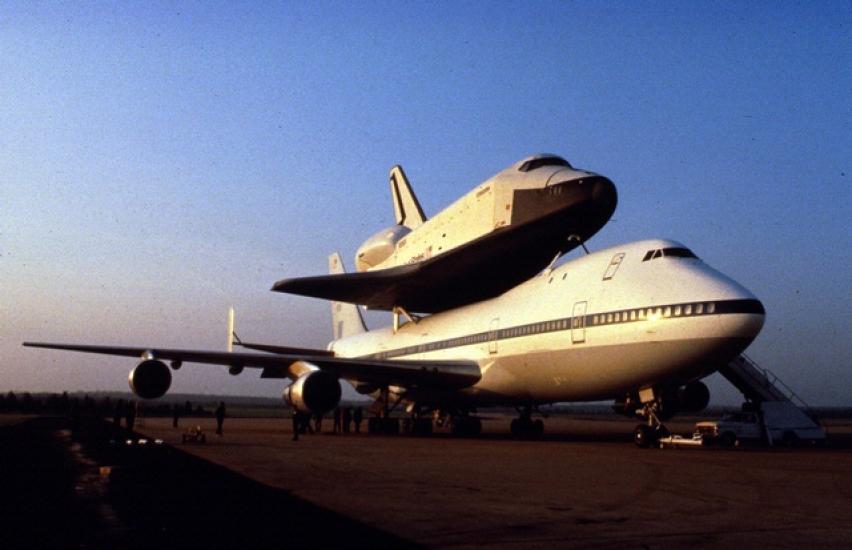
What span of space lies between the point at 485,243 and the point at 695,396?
346 inches

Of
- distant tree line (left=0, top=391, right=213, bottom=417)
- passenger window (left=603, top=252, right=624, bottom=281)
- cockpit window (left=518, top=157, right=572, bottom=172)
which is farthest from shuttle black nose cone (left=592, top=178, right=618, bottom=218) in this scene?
distant tree line (left=0, top=391, right=213, bottom=417)

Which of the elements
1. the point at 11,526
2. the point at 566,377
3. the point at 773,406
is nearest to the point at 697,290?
the point at 566,377

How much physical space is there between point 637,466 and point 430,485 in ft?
16.0

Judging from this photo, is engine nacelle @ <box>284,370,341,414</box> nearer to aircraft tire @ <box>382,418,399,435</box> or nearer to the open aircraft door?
the open aircraft door

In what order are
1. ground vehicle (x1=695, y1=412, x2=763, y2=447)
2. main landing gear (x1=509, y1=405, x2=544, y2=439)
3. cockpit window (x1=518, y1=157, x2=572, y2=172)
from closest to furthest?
ground vehicle (x1=695, y1=412, x2=763, y2=447) → cockpit window (x1=518, y1=157, x2=572, y2=172) → main landing gear (x1=509, y1=405, x2=544, y2=439)

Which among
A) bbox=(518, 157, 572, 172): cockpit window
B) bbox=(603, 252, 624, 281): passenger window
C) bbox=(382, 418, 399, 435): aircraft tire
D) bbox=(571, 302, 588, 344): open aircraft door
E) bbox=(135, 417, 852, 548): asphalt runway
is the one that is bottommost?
bbox=(135, 417, 852, 548): asphalt runway

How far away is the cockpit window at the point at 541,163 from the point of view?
2647 cm

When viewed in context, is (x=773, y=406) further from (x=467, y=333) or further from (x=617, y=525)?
(x=617, y=525)

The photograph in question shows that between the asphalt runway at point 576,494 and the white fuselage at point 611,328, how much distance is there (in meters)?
2.23

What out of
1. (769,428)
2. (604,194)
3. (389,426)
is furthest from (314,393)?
(769,428)

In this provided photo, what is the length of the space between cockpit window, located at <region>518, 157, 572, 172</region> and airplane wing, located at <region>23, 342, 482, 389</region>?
21.9ft

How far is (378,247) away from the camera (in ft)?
115

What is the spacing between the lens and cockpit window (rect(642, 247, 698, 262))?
19281mm

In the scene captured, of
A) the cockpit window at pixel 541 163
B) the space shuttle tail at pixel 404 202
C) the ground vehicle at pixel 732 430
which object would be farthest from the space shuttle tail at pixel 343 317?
the ground vehicle at pixel 732 430
